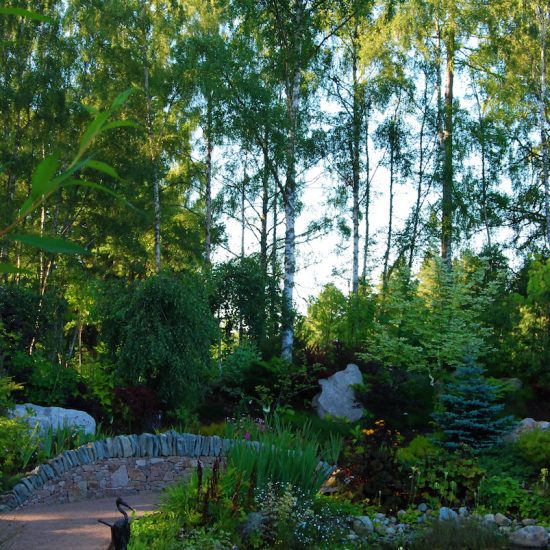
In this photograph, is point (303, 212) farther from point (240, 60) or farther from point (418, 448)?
point (418, 448)

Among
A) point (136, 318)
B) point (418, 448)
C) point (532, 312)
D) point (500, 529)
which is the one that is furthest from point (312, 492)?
point (532, 312)

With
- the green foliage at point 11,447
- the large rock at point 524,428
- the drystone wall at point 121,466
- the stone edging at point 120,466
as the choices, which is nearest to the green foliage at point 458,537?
the stone edging at point 120,466

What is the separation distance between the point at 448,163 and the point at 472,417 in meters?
10.7

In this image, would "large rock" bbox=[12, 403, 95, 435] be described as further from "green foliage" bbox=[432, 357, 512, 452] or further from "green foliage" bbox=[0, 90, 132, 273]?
"green foliage" bbox=[0, 90, 132, 273]

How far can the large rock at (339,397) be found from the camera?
38.1 feet

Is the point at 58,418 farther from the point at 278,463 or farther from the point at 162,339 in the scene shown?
the point at 278,463

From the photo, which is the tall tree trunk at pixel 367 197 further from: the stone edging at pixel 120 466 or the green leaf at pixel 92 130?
the green leaf at pixel 92 130

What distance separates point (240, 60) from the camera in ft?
48.5

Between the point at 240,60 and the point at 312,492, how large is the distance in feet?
35.7

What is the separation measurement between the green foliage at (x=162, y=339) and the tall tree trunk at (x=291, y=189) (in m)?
2.62

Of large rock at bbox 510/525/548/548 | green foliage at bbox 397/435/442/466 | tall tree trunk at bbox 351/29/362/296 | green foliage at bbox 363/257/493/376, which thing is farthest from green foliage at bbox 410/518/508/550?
tall tree trunk at bbox 351/29/362/296

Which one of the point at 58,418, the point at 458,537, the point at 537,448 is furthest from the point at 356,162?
the point at 458,537

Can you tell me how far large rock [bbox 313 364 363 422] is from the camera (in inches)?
458

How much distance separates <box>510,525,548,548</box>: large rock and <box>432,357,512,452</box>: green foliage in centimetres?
216
